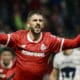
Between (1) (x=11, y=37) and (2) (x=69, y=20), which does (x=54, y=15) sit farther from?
(1) (x=11, y=37)

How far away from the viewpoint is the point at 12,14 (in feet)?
45.1

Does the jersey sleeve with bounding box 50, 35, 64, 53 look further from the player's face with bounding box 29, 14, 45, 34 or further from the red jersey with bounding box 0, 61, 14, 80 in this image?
the red jersey with bounding box 0, 61, 14, 80

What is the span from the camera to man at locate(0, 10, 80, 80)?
25.6 ft

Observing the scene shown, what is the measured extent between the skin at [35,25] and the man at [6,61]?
2066mm

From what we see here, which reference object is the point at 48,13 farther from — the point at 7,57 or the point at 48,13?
the point at 7,57

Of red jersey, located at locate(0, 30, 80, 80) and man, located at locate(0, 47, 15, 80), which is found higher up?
red jersey, located at locate(0, 30, 80, 80)

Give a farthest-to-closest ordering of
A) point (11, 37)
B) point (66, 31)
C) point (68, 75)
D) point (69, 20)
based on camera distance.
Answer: point (69, 20)
point (66, 31)
point (68, 75)
point (11, 37)

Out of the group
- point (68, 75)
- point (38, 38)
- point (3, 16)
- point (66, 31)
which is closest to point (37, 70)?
point (38, 38)

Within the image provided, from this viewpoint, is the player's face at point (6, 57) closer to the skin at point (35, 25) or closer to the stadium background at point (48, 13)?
the skin at point (35, 25)

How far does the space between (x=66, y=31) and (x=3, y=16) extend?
69.4 inches

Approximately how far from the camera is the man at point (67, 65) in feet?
31.6

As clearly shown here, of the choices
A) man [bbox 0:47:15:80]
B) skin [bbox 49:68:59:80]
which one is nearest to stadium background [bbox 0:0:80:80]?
man [bbox 0:47:15:80]

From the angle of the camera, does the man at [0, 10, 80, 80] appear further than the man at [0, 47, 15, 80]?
No

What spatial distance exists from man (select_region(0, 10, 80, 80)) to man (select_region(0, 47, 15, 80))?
196 cm
